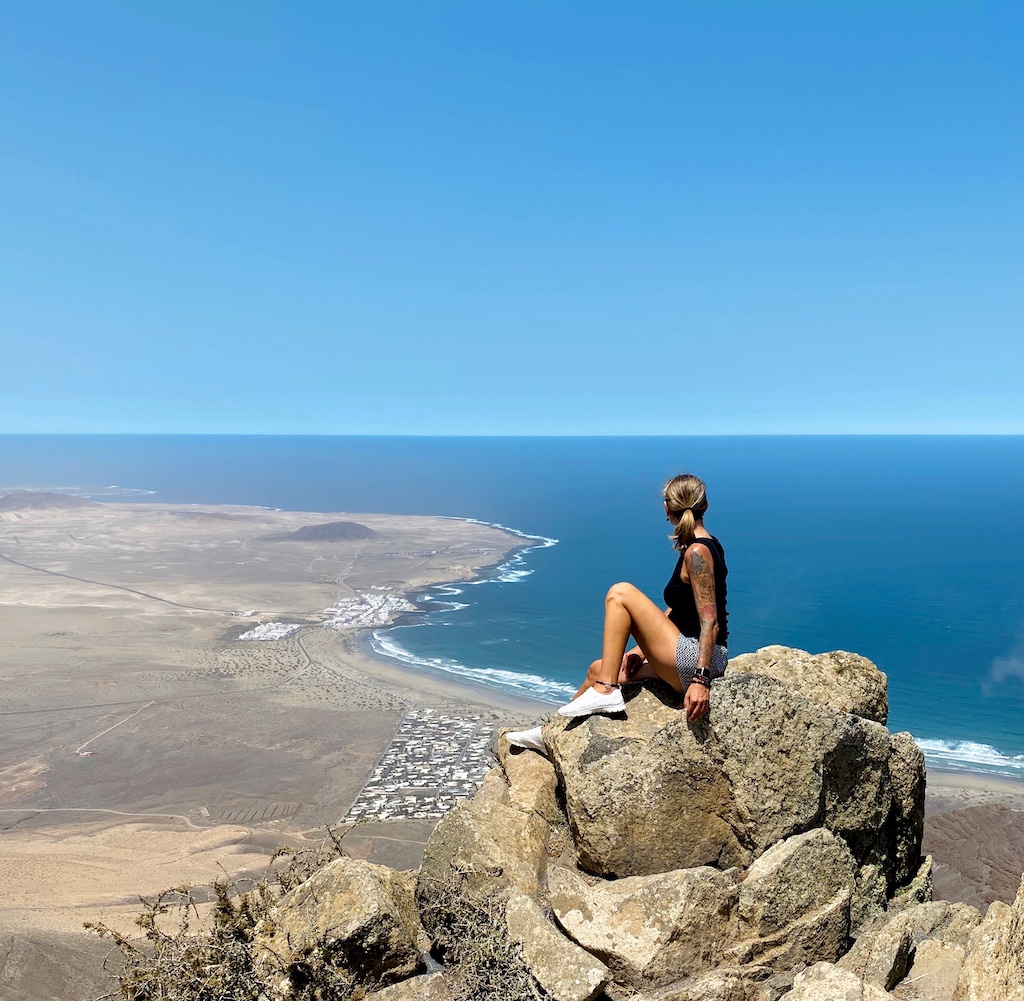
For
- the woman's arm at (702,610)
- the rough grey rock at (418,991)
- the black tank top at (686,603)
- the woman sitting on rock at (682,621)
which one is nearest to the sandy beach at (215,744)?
the rough grey rock at (418,991)

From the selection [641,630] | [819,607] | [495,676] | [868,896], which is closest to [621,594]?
[641,630]

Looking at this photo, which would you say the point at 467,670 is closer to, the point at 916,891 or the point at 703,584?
the point at 916,891

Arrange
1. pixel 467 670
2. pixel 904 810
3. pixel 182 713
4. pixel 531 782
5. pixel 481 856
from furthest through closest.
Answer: pixel 467 670 < pixel 182 713 < pixel 531 782 < pixel 904 810 < pixel 481 856

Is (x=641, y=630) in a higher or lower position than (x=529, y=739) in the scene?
higher

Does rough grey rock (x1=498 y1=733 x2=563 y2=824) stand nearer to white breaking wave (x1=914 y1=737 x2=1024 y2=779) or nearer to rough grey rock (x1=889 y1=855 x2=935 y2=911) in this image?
rough grey rock (x1=889 y1=855 x2=935 y2=911)

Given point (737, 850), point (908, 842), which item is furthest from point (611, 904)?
point (908, 842)

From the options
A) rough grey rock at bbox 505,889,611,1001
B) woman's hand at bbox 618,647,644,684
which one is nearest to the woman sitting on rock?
woman's hand at bbox 618,647,644,684

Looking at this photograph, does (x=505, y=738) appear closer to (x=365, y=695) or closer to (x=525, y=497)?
(x=365, y=695)
